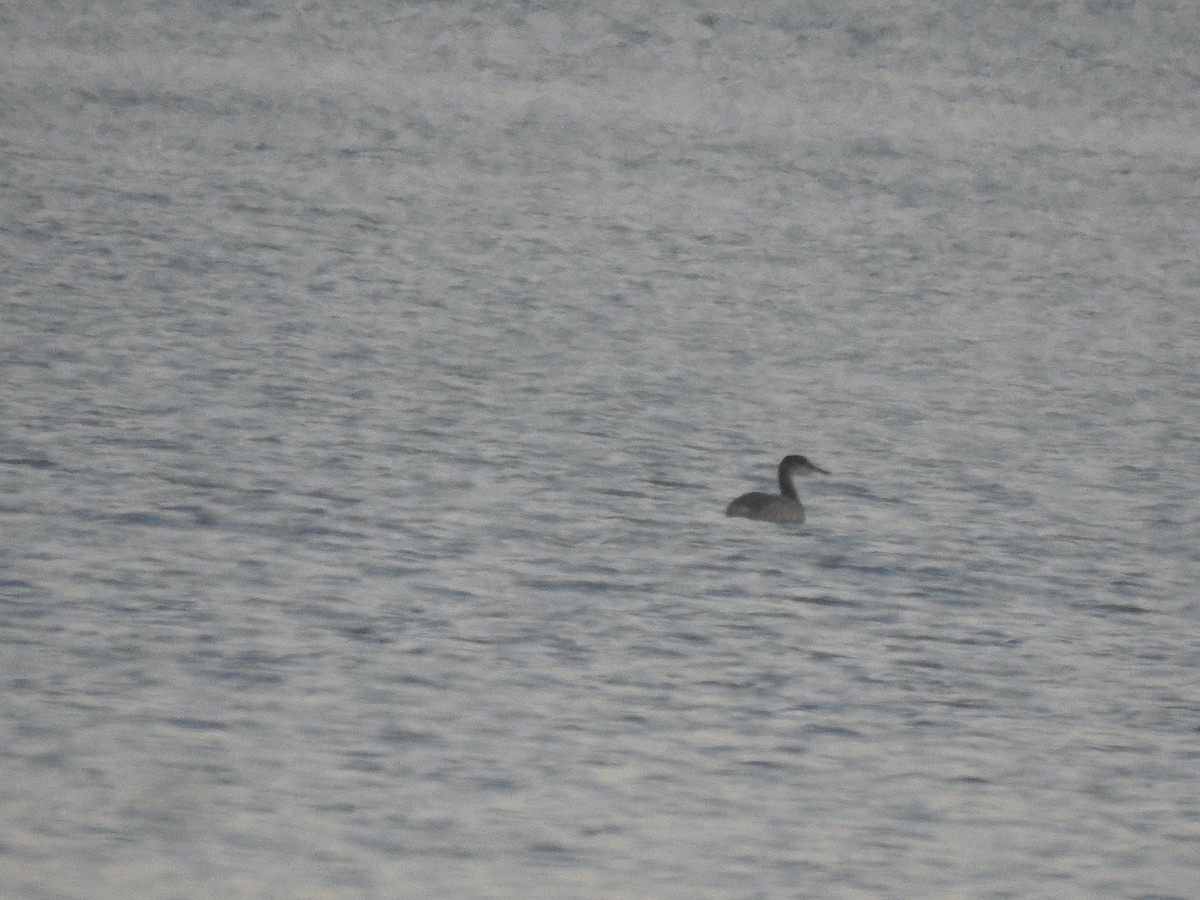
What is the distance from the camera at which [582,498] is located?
558 inches

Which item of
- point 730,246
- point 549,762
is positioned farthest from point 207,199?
point 549,762

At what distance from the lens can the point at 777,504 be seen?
13641 millimetres

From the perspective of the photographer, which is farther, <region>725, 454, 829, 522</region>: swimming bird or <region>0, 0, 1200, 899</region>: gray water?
<region>725, 454, 829, 522</region>: swimming bird

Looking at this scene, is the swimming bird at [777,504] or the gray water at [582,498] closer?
the gray water at [582,498]

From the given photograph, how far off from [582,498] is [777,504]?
1.28 metres

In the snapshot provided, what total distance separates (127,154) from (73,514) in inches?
544

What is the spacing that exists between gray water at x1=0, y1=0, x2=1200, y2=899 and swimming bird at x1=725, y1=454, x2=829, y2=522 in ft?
0.49

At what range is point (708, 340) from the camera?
19.5 m

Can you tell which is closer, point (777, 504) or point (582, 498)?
point (777, 504)

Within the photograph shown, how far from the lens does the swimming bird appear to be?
13.6m

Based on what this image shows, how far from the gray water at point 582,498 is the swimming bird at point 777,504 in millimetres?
150

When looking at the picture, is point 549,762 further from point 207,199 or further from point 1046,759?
point 207,199

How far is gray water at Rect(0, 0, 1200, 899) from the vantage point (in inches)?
353

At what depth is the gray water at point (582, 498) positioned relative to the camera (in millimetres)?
8969
